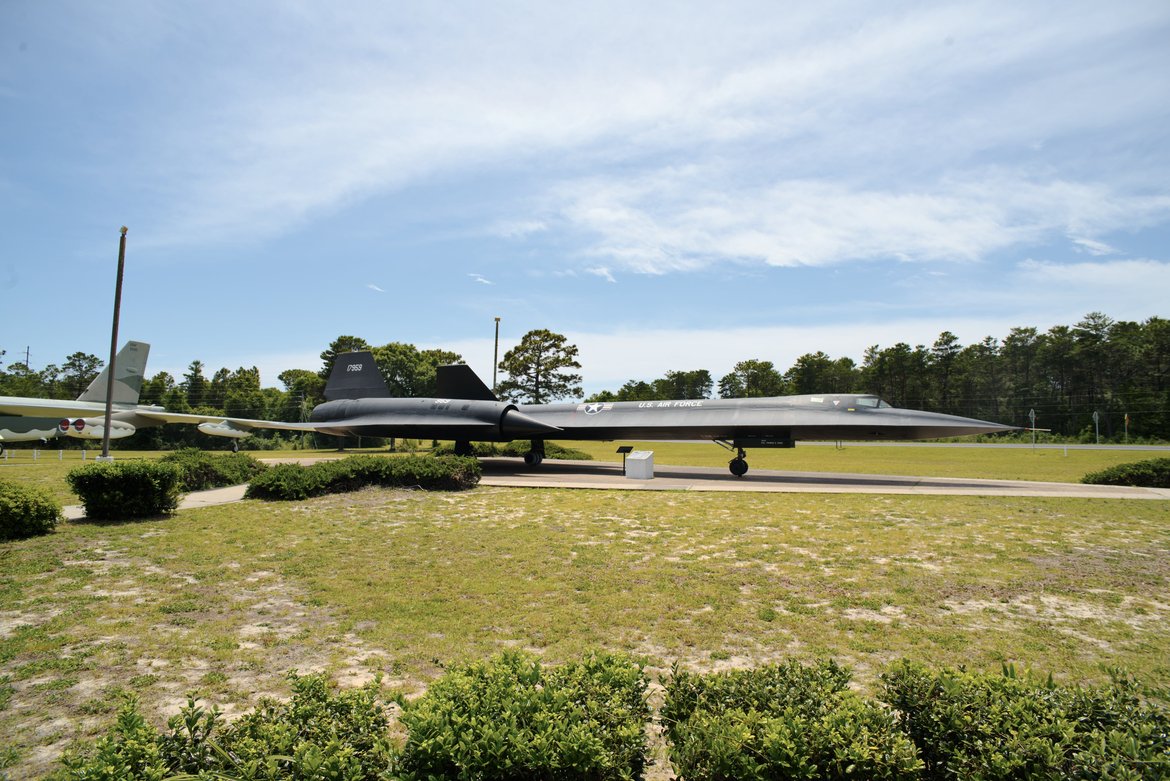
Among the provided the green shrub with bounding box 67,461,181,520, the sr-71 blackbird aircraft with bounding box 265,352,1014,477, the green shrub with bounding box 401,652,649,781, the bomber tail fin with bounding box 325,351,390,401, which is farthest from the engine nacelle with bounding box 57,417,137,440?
the green shrub with bounding box 401,652,649,781

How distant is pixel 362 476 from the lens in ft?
52.6

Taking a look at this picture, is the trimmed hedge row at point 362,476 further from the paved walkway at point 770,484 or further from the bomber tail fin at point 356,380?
the bomber tail fin at point 356,380

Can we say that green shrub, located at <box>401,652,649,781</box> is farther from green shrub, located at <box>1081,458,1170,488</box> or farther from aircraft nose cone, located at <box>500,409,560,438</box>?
green shrub, located at <box>1081,458,1170,488</box>

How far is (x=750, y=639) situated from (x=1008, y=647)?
96.2 inches

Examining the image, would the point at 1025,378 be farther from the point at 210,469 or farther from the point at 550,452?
the point at 210,469

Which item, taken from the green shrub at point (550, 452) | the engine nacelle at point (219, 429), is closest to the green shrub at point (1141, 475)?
the green shrub at point (550, 452)

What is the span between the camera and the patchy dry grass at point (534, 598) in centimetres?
507

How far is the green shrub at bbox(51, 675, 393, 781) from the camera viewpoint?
2.56 metres

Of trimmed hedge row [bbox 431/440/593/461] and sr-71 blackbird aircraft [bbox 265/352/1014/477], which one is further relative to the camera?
trimmed hedge row [bbox 431/440/593/461]

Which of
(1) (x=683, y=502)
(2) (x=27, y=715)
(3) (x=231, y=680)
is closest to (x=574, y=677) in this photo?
(3) (x=231, y=680)

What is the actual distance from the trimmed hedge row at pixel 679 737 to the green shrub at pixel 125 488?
10.8 m

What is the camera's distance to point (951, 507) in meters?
13.0

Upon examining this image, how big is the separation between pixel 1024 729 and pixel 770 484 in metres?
15.6

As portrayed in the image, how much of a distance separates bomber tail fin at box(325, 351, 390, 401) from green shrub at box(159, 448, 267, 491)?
9669mm
